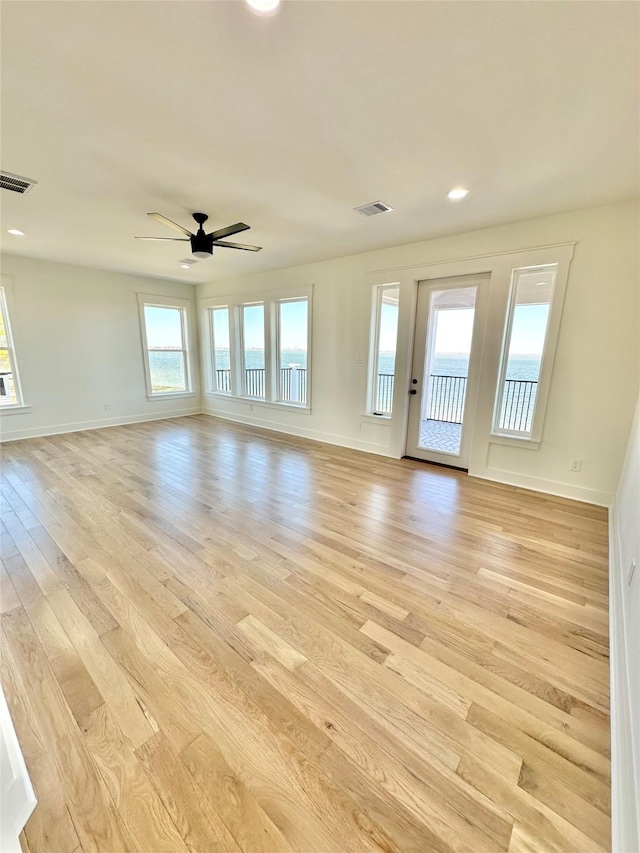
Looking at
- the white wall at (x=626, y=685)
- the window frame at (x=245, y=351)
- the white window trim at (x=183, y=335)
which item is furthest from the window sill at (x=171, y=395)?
the white wall at (x=626, y=685)

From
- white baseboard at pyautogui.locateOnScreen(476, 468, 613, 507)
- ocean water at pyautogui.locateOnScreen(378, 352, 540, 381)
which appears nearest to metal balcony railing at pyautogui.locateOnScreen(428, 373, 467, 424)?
ocean water at pyautogui.locateOnScreen(378, 352, 540, 381)

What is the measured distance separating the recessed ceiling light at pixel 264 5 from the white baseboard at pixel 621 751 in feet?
9.40

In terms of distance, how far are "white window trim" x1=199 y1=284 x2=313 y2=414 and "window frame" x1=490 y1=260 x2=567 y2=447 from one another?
278cm

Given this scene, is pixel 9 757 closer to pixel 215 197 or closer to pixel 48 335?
pixel 215 197

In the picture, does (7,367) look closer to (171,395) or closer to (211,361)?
(171,395)

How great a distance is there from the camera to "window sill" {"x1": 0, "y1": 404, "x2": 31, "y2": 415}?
16.6ft

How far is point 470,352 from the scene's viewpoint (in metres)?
3.91

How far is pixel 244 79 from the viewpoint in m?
1.65

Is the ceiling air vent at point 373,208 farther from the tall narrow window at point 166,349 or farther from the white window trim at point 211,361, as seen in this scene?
the tall narrow window at point 166,349

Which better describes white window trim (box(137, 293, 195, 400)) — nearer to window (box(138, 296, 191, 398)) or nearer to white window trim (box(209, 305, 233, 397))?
window (box(138, 296, 191, 398))

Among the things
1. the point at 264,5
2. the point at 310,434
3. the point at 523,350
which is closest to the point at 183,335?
the point at 310,434

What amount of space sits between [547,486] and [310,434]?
3.37 metres

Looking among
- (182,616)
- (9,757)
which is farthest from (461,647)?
(9,757)

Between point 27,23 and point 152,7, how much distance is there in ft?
1.83
